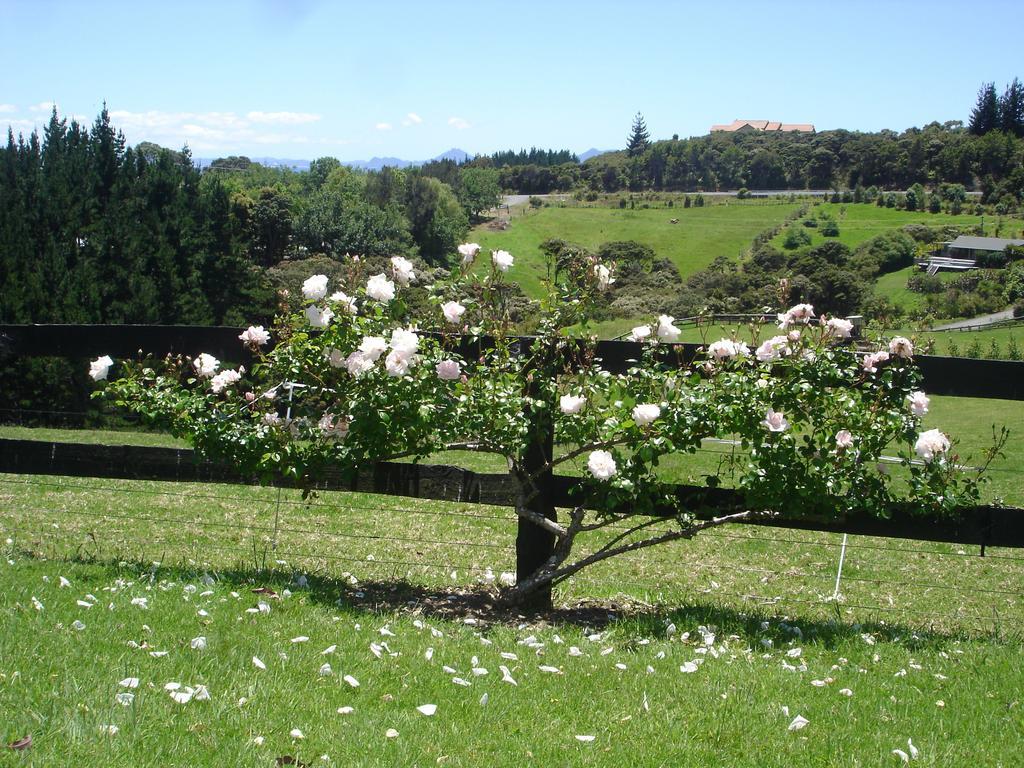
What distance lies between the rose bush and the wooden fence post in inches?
1.1

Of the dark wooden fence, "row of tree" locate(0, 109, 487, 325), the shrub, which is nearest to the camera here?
the dark wooden fence

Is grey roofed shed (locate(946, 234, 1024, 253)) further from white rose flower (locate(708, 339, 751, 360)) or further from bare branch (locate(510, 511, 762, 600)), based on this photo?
bare branch (locate(510, 511, 762, 600))

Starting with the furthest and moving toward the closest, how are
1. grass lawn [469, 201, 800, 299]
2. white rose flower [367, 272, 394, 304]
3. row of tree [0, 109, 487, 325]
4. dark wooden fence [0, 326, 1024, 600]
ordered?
grass lawn [469, 201, 800, 299], row of tree [0, 109, 487, 325], dark wooden fence [0, 326, 1024, 600], white rose flower [367, 272, 394, 304]

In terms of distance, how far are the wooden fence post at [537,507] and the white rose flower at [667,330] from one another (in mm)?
717

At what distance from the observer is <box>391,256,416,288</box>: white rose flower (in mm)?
5297

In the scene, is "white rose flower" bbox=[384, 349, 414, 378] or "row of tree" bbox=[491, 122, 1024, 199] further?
"row of tree" bbox=[491, 122, 1024, 199]

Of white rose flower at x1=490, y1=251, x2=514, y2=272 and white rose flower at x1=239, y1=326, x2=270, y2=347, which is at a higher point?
white rose flower at x1=490, y1=251, x2=514, y2=272

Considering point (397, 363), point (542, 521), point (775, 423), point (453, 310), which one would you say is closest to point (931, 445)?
point (775, 423)

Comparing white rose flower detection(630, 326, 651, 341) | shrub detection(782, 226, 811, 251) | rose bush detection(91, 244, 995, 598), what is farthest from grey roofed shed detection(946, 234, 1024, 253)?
white rose flower detection(630, 326, 651, 341)

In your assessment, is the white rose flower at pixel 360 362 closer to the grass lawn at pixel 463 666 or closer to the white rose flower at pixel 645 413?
the grass lawn at pixel 463 666

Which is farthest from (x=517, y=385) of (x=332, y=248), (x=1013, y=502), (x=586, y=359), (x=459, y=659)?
(x=332, y=248)

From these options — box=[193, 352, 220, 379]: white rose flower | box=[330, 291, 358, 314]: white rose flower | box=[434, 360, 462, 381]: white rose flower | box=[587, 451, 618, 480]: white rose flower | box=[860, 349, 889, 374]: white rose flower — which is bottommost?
box=[587, 451, 618, 480]: white rose flower

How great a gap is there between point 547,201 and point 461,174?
16169mm

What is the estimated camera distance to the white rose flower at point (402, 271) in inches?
209
